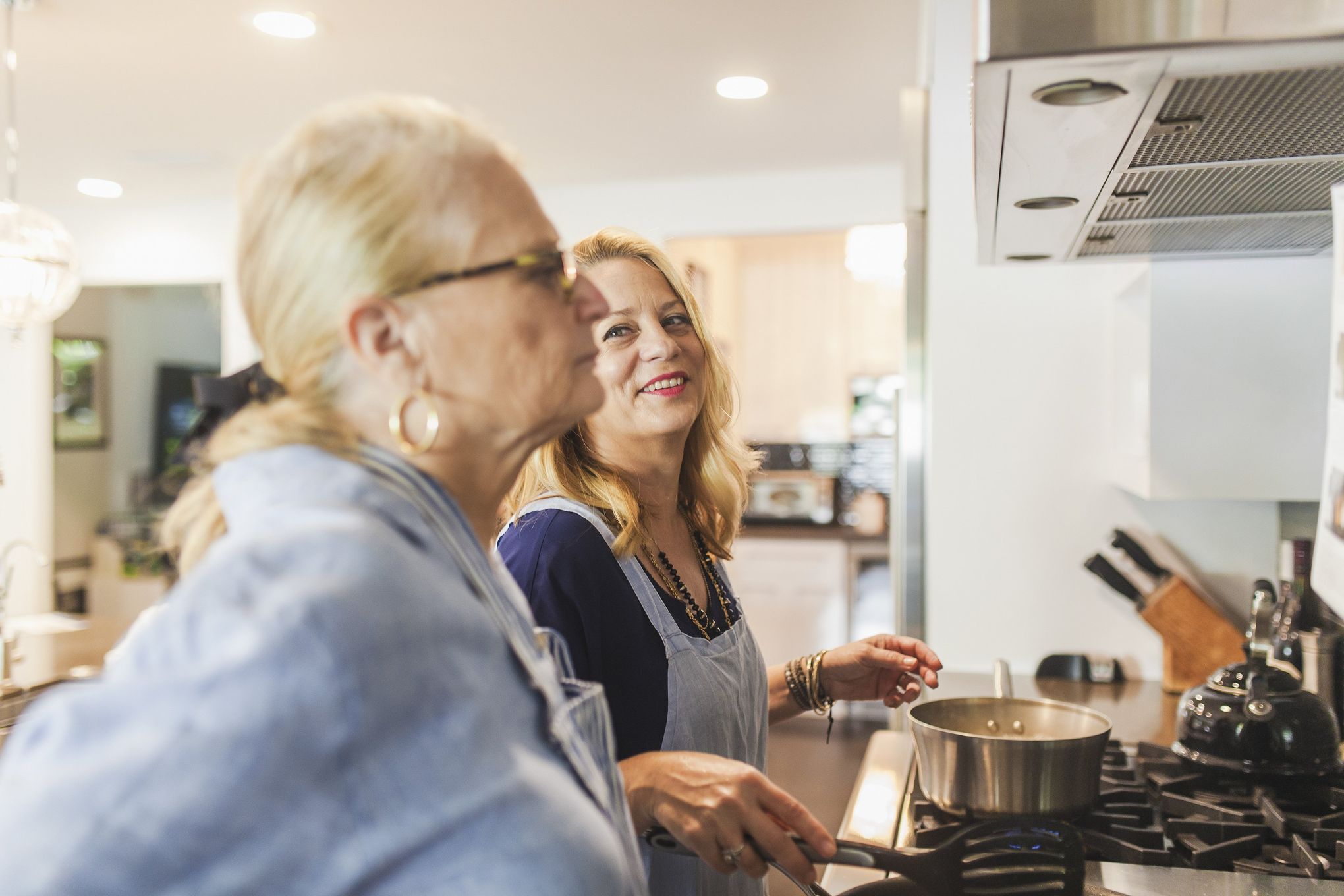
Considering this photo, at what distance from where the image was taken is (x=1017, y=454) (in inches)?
102

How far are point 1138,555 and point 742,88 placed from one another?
88.4 inches

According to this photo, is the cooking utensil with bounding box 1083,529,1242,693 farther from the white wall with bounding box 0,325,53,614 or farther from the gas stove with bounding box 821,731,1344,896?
the white wall with bounding box 0,325,53,614

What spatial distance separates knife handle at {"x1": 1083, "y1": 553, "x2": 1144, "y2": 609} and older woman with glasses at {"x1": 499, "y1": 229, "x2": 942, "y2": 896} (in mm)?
1114

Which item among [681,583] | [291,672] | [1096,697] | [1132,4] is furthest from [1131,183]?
[1096,697]

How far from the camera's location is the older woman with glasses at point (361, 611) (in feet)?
1.72

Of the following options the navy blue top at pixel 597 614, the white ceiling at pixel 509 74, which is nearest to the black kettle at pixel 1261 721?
the navy blue top at pixel 597 614

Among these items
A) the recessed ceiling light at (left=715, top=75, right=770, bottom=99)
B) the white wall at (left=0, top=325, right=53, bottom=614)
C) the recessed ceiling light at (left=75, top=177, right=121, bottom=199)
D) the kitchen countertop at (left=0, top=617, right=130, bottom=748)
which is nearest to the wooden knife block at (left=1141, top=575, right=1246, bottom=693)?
the recessed ceiling light at (left=715, top=75, right=770, bottom=99)

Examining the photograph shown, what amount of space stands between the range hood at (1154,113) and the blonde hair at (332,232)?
0.40 meters

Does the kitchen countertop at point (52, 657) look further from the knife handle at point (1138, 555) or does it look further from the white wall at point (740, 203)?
the white wall at point (740, 203)

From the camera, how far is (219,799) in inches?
20.7

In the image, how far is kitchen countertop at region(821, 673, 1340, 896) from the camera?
1.31 m

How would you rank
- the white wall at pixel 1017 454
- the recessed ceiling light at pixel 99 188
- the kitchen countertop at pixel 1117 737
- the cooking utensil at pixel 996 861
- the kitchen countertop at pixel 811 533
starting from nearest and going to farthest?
the cooking utensil at pixel 996 861 → the kitchen countertop at pixel 1117 737 → the white wall at pixel 1017 454 → the recessed ceiling light at pixel 99 188 → the kitchen countertop at pixel 811 533

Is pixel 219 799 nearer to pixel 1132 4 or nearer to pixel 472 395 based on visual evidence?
pixel 472 395

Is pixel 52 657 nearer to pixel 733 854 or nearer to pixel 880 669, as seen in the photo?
pixel 880 669
